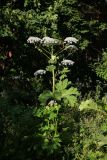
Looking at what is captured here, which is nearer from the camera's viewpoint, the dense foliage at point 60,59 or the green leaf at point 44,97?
the green leaf at point 44,97

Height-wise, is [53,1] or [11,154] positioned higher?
[53,1]

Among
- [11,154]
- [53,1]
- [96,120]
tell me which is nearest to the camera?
[11,154]

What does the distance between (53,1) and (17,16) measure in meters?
1.01

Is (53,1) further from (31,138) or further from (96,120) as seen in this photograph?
(31,138)

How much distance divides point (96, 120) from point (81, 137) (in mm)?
814

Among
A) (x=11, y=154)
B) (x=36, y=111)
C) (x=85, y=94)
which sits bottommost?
(x=85, y=94)

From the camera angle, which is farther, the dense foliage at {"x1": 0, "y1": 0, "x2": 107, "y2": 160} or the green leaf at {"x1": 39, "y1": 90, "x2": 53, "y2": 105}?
the dense foliage at {"x1": 0, "y1": 0, "x2": 107, "y2": 160}

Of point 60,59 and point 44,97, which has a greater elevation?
point 44,97

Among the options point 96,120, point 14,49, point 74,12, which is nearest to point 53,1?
point 74,12

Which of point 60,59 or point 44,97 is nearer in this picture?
point 44,97

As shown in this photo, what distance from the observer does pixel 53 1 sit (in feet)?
36.9

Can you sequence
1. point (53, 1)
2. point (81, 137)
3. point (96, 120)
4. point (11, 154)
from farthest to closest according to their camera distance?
point (53, 1) < point (96, 120) < point (81, 137) < point (11, 154)

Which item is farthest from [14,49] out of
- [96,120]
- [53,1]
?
[96,120]

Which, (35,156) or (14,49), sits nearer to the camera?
(35,156)
